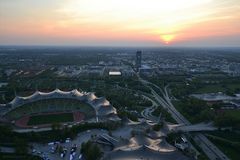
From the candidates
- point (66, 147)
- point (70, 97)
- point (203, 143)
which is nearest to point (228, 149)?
point (203, 143)

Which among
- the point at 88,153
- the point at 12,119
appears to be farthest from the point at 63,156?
the point at 12,119

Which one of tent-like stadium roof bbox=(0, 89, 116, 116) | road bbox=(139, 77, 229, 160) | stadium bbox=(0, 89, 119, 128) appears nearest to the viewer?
A: road bbox=(139, 77, 229, 160)

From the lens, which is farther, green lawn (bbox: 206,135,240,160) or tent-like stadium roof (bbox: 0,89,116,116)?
tent-like stadium roof (bbox: 0,89,116,116)

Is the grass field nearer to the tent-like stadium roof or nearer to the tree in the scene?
the tent-like stadium roof

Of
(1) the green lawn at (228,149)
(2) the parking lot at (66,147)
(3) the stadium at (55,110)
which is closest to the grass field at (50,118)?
(3) the stadium at (55,110)

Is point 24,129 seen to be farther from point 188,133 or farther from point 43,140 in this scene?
point 188,133

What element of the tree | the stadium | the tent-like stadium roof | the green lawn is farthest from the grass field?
the green lawn

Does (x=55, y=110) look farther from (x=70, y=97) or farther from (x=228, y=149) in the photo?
(x=228, y=149)
